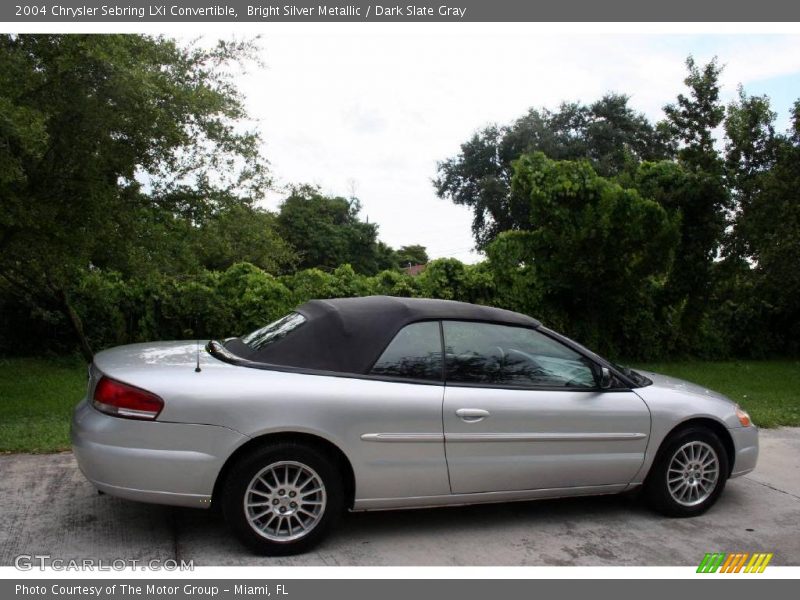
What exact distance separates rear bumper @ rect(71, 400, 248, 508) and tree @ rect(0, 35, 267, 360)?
338cm

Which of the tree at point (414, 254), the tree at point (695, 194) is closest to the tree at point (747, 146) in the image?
the tree at point (695, 194)

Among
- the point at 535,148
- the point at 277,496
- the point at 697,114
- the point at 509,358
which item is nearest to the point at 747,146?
the point at 697,114

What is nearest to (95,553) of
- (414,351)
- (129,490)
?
(129,490)

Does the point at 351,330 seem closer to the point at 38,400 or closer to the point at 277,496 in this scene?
the point at 277,496

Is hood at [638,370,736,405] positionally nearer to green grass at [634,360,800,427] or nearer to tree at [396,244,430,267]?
green grass at [634,360,800,427]

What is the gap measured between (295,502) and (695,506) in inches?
114

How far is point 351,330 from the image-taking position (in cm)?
463

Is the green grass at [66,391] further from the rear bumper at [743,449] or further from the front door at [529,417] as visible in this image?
the front door at [529,417]
